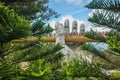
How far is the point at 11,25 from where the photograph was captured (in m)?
3.28

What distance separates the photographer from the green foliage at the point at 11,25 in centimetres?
326

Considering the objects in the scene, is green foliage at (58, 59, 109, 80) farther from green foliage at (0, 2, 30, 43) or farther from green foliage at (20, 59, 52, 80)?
green foliage at (0, 2, 30, 43)

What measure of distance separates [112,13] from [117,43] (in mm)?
1199

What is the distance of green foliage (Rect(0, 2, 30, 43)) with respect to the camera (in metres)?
3.26

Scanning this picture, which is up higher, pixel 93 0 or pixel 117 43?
pixel 93 0

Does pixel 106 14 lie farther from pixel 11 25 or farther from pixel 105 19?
pixel 11 25

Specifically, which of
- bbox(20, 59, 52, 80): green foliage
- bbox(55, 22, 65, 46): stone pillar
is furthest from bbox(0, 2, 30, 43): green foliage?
bbox(55, 22, 65, 46): stone pillar

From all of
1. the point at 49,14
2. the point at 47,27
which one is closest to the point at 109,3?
the point at 47,27

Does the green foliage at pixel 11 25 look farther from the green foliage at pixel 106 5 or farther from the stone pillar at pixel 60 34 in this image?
the stone pillar at pixel 60 34

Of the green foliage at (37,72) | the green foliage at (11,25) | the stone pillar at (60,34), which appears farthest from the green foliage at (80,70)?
the stone pillar at (60,34)

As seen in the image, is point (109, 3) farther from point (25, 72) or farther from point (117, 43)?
point (25, 72)

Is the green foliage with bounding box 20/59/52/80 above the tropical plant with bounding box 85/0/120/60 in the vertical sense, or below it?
below

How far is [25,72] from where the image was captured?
3.02m

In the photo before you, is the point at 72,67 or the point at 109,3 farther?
the point at 109,3
